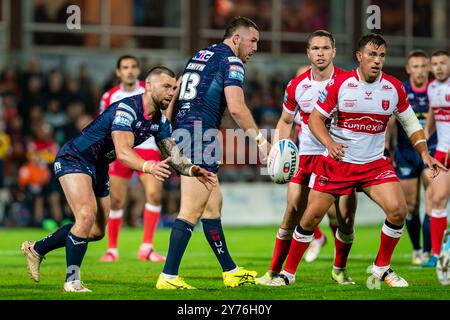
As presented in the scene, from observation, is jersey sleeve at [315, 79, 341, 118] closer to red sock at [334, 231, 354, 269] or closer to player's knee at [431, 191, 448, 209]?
red sock at [334, 231, 354, 269]

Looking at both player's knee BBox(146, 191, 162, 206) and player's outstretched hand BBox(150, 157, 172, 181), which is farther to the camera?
player's knee BBox(146, 191, 162, 206)

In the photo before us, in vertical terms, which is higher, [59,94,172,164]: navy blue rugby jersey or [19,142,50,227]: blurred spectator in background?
[59,94,172,164]: navy blue rugby jersey

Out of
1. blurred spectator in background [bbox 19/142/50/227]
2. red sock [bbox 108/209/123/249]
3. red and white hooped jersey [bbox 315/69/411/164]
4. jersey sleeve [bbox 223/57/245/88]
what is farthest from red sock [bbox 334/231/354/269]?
blurred spectator in background [bbox 19/142/50/227]

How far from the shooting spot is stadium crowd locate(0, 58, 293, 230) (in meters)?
21.0

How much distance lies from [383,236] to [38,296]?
3385 mm

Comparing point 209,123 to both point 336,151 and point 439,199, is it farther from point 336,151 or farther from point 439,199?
point 439,199

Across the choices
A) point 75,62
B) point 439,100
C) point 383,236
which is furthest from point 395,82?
point 75,62

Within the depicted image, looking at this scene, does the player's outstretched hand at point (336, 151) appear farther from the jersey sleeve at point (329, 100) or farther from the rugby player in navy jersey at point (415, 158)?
the rugby player in navy jersey at point (415, 158)

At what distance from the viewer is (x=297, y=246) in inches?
392

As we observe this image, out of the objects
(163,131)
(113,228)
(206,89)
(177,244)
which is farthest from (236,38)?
(113,228)

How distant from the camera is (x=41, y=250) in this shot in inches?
385

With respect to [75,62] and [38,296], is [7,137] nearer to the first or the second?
[75,62]

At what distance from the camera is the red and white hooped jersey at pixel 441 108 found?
501 inches

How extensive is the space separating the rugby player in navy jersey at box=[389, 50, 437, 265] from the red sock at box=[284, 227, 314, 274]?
3270 millimetres
